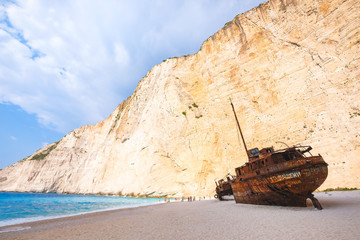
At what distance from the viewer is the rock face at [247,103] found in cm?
2219

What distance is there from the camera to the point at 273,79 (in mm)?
29906

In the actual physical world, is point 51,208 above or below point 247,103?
below

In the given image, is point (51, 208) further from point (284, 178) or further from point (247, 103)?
point (247, 103)

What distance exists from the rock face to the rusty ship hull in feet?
36.6

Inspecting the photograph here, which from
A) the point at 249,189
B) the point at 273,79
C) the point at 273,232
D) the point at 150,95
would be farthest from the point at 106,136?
the point at 273,232

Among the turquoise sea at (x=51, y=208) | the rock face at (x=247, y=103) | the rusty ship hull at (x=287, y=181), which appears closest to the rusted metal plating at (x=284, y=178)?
the rusty ship hull at (x=287, y=181)

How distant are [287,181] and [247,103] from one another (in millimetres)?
22131

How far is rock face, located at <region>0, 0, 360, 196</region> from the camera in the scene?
2219 cm

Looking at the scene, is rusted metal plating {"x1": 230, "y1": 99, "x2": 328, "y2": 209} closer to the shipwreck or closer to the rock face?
the shipwreck

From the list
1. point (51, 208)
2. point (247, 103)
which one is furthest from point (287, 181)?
point (51, 208)

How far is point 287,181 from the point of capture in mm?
11602

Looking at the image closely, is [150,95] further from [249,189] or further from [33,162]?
[33,162]

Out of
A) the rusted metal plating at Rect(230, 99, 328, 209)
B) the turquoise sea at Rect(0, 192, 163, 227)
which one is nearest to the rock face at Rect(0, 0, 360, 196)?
the turquoise sea at Rect(0, 192, 163, 227)

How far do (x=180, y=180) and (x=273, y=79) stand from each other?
77.4ft
